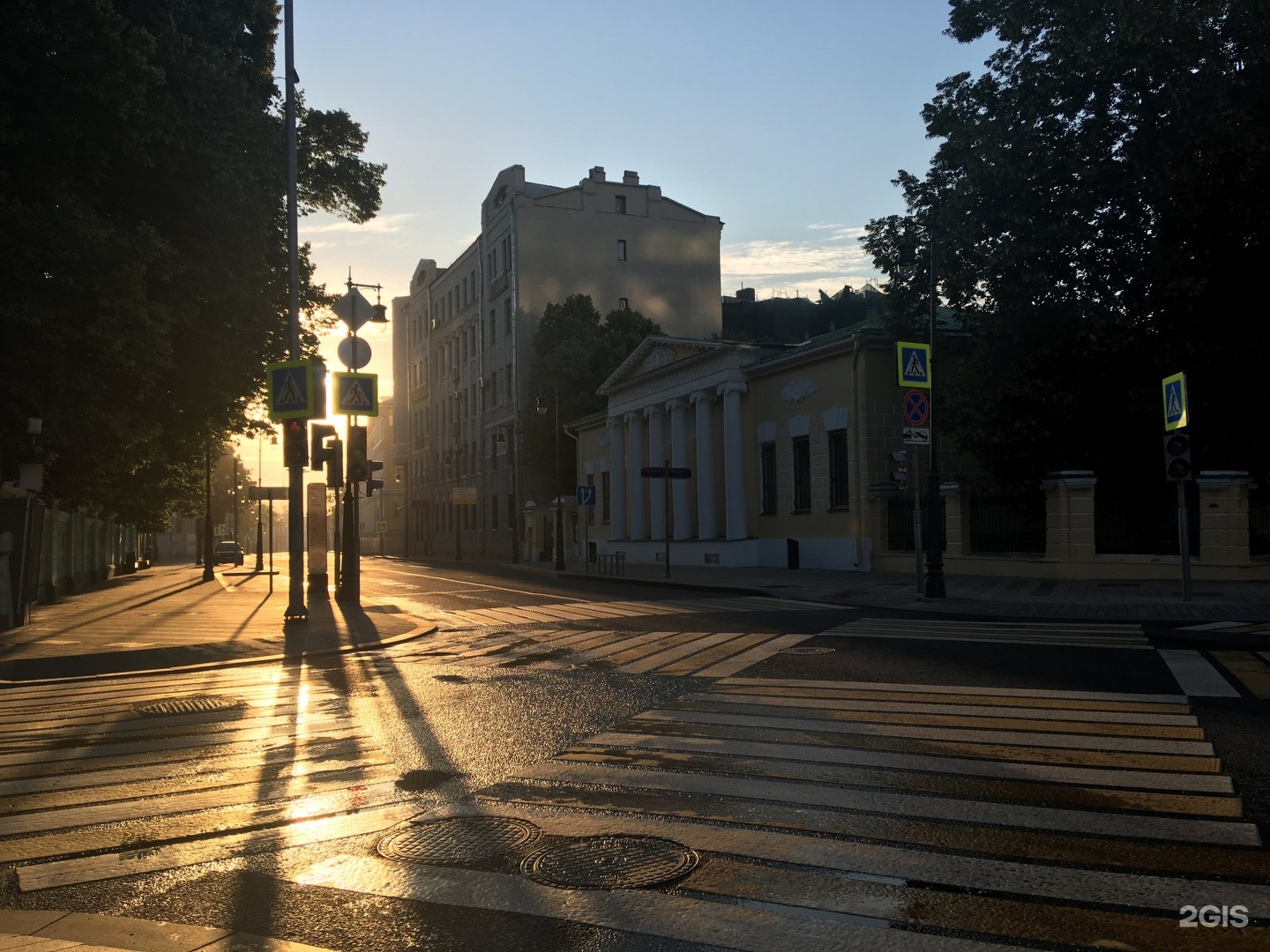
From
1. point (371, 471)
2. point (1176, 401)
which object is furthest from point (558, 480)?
point (1176, 401)

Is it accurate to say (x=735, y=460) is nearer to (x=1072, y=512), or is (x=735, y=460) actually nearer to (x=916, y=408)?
(x=1072, y=512)

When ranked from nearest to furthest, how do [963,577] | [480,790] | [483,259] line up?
[480,790]
[963,577]
[483,259]

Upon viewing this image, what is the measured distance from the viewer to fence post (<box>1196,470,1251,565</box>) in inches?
850

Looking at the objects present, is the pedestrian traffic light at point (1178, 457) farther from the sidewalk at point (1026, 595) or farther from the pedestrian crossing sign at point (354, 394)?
the pedestrian crossing sign at point (354, 394)

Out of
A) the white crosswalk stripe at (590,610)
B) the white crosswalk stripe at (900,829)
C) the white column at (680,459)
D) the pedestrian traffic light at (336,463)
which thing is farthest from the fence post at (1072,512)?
the white column at (680,459)

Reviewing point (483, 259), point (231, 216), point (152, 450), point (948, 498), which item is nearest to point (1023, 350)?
point (948, 498)

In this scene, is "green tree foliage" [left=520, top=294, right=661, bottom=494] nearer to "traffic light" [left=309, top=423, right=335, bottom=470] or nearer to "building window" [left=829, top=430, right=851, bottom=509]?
"building window" [left=829, top=430, right=851, bottom=509]

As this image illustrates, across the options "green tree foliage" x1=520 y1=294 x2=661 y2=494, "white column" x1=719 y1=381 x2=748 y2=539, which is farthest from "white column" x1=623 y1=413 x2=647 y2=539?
"green tree foliage" x1=520 y1=294 x2=661 y2=494

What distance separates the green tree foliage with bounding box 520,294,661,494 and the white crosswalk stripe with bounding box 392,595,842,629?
34.9m

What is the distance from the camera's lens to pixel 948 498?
27.9 metres

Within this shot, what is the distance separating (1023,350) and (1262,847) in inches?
915

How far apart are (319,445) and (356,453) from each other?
1358 mm

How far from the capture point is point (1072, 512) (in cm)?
2389

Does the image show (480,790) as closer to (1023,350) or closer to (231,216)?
(231,216)
